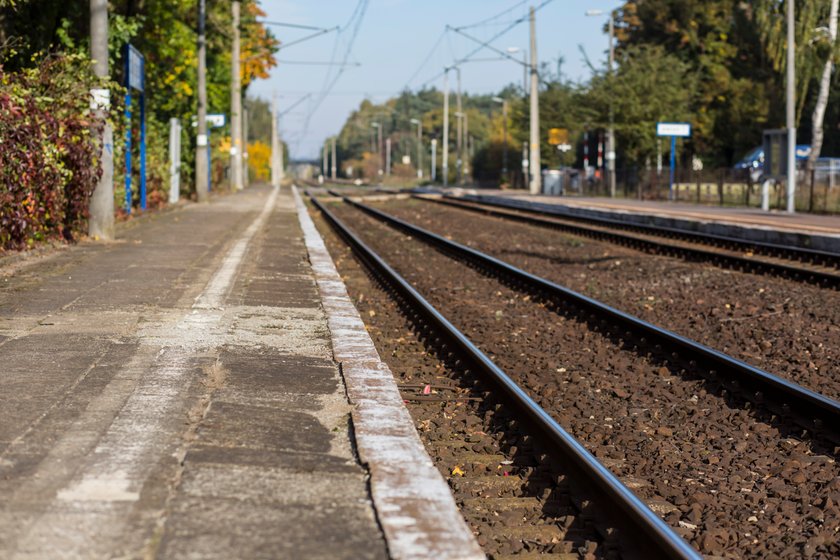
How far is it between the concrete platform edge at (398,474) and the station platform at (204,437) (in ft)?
0.04

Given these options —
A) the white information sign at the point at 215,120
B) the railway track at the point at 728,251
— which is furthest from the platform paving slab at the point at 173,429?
the white information sign at the point at 215,120

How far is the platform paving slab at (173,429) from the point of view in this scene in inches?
161

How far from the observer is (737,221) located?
93.0 ft

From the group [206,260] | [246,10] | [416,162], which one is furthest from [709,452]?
[416,162]

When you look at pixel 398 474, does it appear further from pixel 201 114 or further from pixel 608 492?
pixel 201 114

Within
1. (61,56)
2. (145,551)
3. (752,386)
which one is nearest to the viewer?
(145,551)

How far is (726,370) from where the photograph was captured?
8703 millimetres

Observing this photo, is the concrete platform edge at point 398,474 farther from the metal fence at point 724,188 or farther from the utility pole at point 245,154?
the utility pole at point 245,154

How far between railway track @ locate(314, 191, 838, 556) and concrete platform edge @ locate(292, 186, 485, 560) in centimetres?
249

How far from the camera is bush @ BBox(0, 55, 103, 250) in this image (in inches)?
520

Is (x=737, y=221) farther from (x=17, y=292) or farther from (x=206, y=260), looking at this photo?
(x=17, y=292)

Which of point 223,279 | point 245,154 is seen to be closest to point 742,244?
point 223,279

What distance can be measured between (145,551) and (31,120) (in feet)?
36.2

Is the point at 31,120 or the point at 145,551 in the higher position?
the point at 31,120
